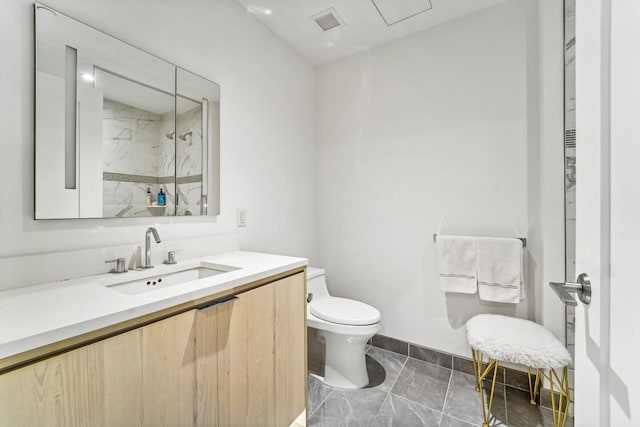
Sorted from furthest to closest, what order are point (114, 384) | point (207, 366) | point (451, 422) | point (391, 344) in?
point (391, 344) → point (451, 422) → point (207, 366) → point (114, 384)

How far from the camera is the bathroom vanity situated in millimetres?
591

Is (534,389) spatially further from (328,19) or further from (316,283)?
(328,19)

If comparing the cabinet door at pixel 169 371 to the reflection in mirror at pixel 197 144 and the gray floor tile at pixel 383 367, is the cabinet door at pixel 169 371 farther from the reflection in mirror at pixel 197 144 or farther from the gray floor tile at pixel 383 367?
the gray floor tile at pixel 383 367

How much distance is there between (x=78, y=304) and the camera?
74 centimetres

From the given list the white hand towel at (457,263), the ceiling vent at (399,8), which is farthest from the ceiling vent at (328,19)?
the white hand towel at (457,263)

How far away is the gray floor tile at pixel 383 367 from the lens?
68.8 inches

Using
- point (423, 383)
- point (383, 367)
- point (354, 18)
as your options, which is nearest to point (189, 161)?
point (354, 18)

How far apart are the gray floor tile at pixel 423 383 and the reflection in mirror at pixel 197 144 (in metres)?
1.55

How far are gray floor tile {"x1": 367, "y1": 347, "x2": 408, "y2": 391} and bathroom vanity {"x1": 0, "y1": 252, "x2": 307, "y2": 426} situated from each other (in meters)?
0.66

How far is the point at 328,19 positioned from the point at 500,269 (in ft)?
6.34
